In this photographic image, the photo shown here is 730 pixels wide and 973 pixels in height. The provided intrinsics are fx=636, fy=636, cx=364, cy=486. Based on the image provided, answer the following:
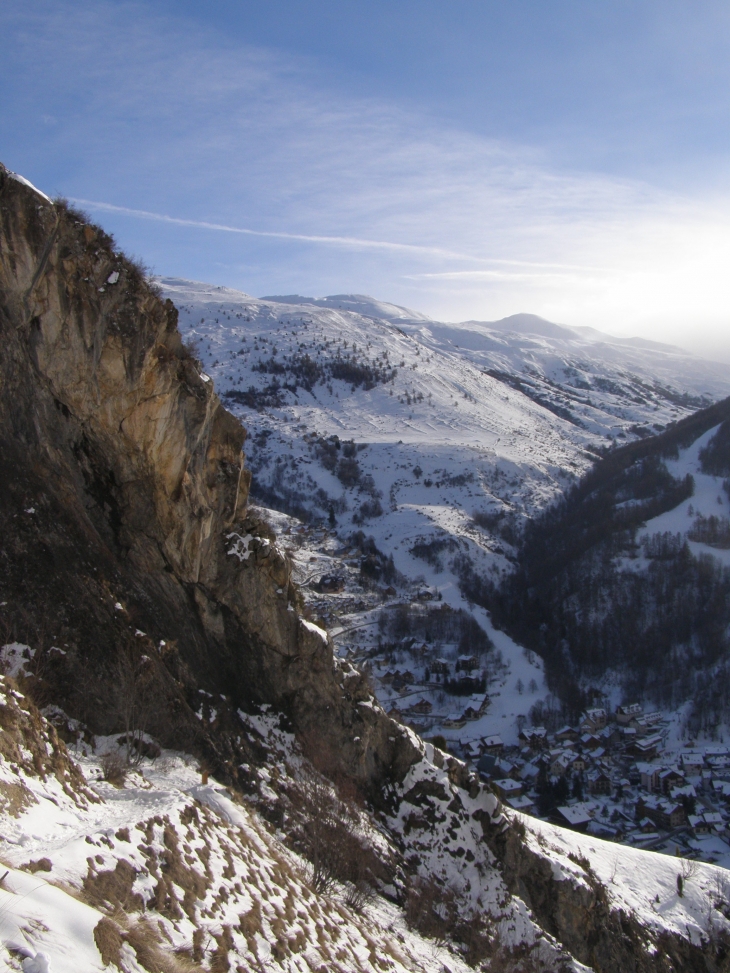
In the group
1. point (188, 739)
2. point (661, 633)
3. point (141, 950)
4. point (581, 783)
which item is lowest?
point (581, 783)

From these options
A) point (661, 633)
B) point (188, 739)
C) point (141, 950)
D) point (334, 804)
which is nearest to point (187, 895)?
point (141, 950)

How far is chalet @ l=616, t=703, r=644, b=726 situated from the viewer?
62625mm

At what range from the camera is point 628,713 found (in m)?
63.4

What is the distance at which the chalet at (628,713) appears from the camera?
62625 millimetres

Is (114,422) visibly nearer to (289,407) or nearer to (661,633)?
(661,633)

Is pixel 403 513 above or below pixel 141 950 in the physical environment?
below

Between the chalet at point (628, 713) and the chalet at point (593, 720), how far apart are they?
64.1 inches

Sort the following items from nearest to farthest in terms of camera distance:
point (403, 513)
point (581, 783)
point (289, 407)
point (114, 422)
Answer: point (114, 422) → point (581, 783) → point (403, 513) → point (289, 407)

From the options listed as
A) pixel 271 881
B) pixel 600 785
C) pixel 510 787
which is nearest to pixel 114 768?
pixel 271 881

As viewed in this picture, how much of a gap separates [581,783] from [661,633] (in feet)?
106

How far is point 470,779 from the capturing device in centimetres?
2186

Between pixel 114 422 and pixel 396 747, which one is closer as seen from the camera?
pixel 114 422

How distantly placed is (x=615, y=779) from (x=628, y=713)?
1149 cm

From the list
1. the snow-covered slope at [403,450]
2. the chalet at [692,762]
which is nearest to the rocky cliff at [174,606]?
the chalet at [692,762]
